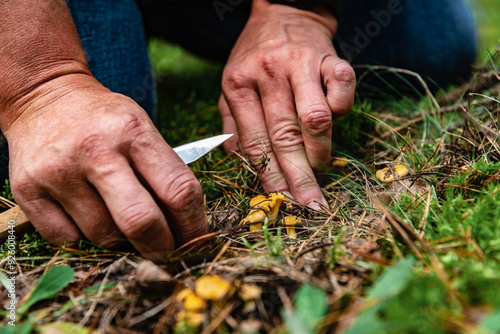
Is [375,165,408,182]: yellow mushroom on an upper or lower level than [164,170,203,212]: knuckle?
lower

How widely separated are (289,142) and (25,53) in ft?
3.71

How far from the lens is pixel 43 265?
4.05 ft

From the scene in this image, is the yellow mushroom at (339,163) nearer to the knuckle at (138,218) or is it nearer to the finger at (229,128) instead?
the finger at (229,128)

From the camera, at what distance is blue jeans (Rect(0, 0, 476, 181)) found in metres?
2.57

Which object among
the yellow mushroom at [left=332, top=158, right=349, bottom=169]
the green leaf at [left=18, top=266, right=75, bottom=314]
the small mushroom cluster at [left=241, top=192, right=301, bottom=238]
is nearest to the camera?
the green leaf at [left=18, top=266, right=75, bottom=314]

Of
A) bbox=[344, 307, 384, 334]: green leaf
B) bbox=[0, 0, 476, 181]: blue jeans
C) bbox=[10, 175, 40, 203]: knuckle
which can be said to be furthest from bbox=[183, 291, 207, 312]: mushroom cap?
bbox=[0, 0, 476, 181]: blue jeans

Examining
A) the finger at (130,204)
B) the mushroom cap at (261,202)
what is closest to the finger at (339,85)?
the mushroom cap at (261,202)

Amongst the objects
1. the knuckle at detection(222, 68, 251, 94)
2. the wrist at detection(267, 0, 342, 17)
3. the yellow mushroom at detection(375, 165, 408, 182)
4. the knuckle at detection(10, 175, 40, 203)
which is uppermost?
the wrist at detection(267, 0, 342, 17)

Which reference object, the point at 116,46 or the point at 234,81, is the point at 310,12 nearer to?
the point at 234,81

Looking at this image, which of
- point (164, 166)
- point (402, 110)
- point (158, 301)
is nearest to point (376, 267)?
point (158, 301)

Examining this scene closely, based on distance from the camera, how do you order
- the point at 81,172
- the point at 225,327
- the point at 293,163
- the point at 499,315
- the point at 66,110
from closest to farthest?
the point at 499,315, the point at 225,327, the point at 81,172, the point at 66,110, the point at 293,163

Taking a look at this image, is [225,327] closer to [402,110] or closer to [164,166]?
[164,166]

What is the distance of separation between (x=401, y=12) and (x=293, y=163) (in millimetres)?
2140

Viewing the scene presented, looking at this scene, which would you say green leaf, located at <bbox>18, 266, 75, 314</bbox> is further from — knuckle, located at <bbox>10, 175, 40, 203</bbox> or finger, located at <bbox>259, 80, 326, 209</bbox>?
finger, located at <bbox>259, 80, 326, 209</bbox>
